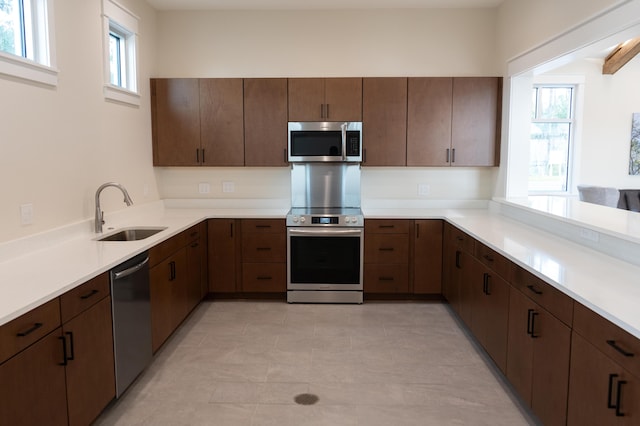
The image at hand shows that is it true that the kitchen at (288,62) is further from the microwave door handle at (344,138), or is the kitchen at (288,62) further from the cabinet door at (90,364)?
the cabinet door at (90,364)

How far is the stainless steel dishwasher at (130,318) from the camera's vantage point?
98.4 inches

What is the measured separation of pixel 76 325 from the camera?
2.09 metres

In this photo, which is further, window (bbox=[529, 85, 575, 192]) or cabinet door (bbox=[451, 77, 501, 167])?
window (bbox=[529, 85, 575, 192])

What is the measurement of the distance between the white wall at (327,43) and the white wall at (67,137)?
717 millimetres

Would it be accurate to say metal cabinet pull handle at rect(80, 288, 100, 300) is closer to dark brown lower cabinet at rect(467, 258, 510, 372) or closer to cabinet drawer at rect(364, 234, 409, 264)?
dark brown lower cabinet at rect(467, 258, 510, 372)

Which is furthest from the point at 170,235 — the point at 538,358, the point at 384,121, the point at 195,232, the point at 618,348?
the point at 618,348

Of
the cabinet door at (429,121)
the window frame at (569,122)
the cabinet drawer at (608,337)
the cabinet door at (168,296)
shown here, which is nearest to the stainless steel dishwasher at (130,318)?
the cabinet door at (168,296)

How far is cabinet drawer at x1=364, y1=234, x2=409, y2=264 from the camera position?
4422mm

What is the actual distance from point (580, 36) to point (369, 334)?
8.34ft

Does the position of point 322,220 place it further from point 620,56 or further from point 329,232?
point 620,56

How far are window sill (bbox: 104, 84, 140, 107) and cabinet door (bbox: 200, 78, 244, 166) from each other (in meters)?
0.64

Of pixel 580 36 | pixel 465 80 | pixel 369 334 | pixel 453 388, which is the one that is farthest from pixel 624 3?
pixel 369 334

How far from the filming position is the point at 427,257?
4.44m

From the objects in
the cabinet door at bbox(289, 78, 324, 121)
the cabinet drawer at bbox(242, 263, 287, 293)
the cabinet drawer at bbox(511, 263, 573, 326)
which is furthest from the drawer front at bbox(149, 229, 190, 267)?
the cabinet drawer at bbox(511, 263, 573, 326)
